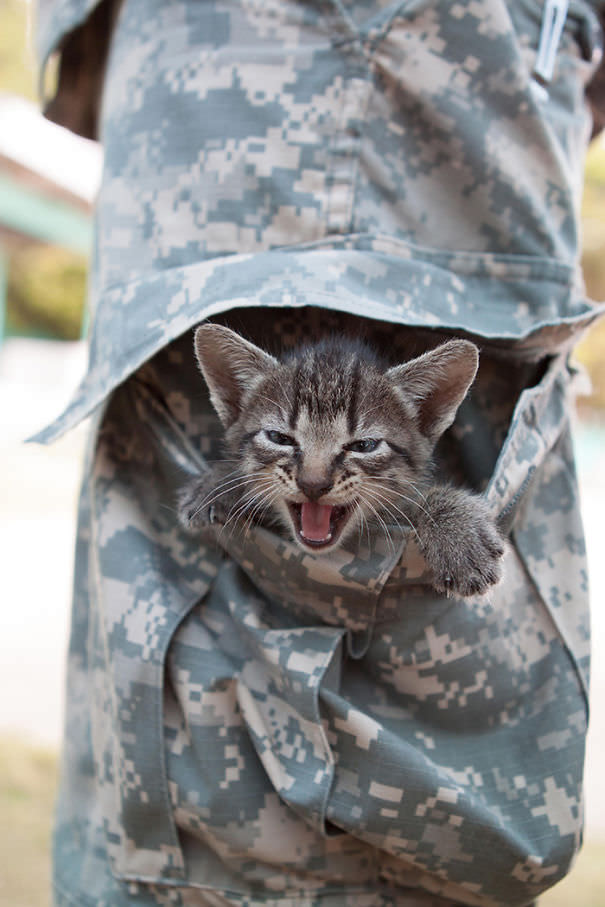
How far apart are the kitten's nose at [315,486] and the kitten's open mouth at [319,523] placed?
0.11 ft

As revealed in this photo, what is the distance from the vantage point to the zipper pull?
2.08 m

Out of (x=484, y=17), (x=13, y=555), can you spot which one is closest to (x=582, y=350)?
(x=13, y=555)

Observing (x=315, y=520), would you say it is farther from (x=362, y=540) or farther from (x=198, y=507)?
(x=198, y=507)

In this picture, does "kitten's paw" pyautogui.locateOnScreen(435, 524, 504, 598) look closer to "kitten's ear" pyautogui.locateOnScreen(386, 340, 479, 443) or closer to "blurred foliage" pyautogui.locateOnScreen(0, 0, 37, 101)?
"kitten's ear" pyautogui.locateOnScreen(386, 340, 479, 443)

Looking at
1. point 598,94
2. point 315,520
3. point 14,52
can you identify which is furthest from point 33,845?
point 14,52

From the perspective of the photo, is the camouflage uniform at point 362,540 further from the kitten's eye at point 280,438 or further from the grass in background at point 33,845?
the grass in background at point 33,845

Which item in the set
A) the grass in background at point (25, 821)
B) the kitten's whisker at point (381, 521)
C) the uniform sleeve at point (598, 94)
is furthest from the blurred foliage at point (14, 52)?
the kitten's whisker at point (381, 521)

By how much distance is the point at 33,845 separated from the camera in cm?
310

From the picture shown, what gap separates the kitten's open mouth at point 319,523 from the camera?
1818 millimetres

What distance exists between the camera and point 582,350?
17188 mm

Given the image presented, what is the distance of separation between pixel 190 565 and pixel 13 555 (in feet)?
17.4

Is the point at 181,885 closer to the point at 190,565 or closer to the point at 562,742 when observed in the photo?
the point at 190,565

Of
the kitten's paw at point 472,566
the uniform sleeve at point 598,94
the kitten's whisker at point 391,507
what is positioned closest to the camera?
the kitten's paw at point 472,566

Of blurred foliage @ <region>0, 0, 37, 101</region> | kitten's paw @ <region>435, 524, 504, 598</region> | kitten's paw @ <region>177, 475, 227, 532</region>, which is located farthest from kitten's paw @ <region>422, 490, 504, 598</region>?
blurred foliage @ <region>0, 0, 37, 101</region>
